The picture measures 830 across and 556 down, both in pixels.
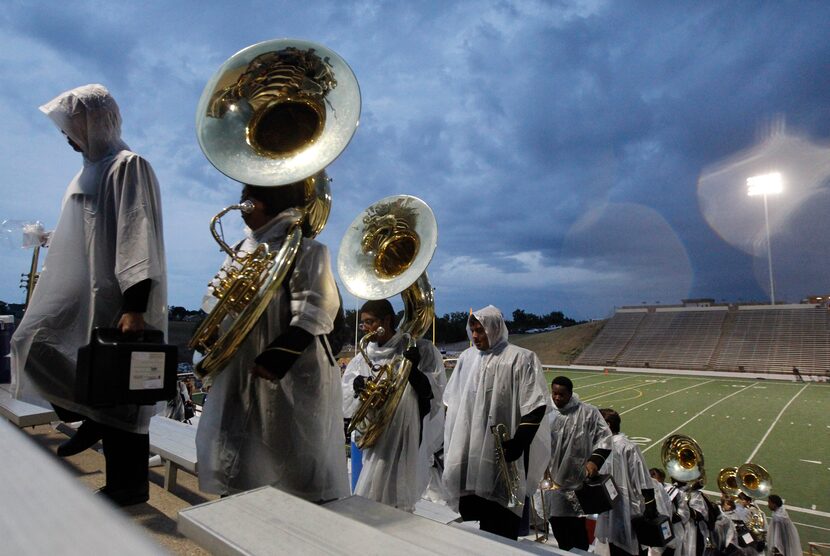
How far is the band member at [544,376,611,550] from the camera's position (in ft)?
15.8

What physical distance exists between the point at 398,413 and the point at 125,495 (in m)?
2.10

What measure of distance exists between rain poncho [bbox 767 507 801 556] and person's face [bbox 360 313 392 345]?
21.3ft

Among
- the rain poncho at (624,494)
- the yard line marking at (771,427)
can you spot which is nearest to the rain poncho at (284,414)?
the rain poncho at (624,494)

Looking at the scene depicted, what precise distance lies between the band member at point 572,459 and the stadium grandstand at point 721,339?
4335 centimetres

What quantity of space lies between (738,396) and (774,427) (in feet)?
28.1

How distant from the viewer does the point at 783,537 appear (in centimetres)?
654

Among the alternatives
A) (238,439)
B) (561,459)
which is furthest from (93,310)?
(561,459)

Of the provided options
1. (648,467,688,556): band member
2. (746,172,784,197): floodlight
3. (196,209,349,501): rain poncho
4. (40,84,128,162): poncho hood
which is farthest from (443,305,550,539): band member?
(746,172,784,197): floodlight

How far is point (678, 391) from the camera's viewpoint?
28734 millimetres

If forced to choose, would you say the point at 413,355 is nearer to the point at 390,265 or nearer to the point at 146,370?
the point at 390,265

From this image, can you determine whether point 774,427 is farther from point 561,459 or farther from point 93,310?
point 93,310

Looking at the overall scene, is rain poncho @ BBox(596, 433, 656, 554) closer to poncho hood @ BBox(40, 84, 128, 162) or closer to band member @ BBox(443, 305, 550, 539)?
band member @ BBox(443, 305, 550, 539)

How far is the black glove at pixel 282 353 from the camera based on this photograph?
1891mm

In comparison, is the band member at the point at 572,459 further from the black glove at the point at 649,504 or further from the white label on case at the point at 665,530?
the white label on case at the point at 665,530
